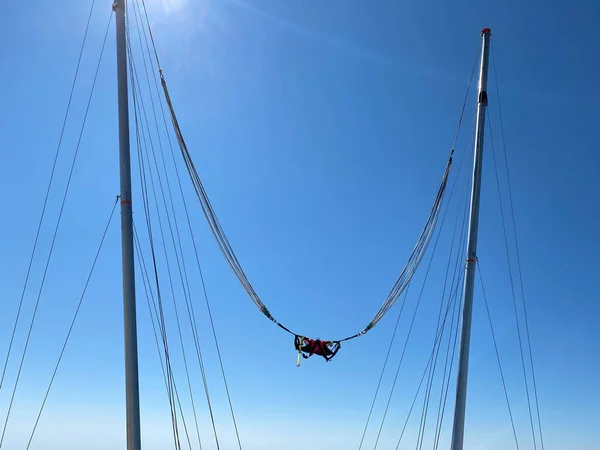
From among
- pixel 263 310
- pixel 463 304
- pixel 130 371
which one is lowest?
pixel 130 371

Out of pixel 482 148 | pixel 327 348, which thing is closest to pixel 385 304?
pixel 327 348

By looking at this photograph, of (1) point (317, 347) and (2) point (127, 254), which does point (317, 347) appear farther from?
(2) point (127, 254)

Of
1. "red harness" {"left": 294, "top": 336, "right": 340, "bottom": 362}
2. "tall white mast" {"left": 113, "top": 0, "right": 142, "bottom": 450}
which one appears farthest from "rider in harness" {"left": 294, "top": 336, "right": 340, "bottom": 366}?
"tall white mast" {"left": 113, "top": 0, "right": 142, "bottom": 450}

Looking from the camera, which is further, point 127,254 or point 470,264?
point 470,264

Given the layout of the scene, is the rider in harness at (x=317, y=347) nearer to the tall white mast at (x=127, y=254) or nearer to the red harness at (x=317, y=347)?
the red harness at (x=317, y=347)

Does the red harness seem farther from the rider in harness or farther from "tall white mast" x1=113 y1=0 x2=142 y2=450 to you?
"tall white mast" x1=113 y1=0 x2=142 y2=450

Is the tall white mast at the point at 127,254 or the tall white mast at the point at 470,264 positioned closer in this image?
the tall white mast at the point at 127,254

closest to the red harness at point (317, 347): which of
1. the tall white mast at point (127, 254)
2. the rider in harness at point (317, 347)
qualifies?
the rider in harness at point (317, 347)

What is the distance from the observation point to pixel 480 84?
2016cm

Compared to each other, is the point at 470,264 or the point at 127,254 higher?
the point at 470,264

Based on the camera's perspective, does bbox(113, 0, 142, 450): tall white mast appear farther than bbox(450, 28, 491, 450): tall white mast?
No

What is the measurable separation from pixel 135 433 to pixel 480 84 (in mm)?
16527

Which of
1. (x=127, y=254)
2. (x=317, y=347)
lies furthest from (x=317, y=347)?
(x=127, y=254)

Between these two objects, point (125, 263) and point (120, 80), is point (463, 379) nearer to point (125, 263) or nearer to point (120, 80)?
point (125, 263)
